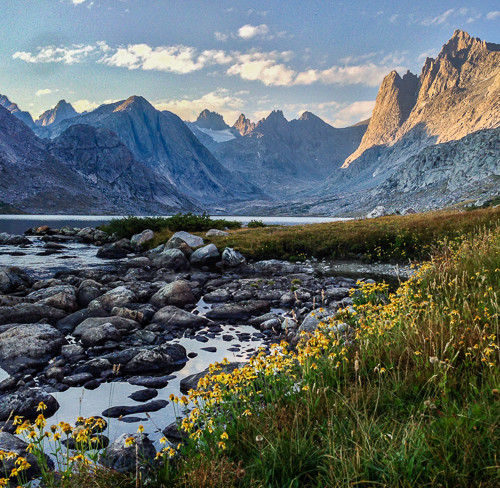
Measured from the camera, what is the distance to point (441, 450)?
350 centimetres

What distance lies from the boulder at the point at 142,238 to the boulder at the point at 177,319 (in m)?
26.8

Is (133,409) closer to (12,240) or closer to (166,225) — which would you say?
(166,225)

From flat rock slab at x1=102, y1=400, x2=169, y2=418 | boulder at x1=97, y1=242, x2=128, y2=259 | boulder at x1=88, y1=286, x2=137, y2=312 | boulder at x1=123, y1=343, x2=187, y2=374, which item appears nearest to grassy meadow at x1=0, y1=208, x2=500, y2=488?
flat rock slab at x1=102, y1=400, x2=169, y2=418

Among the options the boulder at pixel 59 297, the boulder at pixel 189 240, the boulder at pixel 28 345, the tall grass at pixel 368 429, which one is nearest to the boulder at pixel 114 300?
the boulder at pixel 59 297

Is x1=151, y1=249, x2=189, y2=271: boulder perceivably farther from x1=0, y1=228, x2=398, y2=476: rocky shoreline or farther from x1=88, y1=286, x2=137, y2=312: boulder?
x1=88, y1=286, x2=137, y2=312: boulder

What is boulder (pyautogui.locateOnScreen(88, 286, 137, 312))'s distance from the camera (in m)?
15.8

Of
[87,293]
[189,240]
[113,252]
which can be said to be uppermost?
[189,240]

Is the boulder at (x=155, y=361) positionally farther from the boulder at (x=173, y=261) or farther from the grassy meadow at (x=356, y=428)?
the boulder at (x=173, y=261)

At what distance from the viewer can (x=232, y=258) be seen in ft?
95.4

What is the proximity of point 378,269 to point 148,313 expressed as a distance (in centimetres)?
1623

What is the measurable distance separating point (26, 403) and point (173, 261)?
826 inches

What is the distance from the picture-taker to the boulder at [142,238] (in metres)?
40.5

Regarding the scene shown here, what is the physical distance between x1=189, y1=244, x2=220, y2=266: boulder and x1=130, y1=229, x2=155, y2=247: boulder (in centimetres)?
1236

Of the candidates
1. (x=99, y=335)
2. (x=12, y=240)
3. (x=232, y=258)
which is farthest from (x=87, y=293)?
(x=12, y=240)
